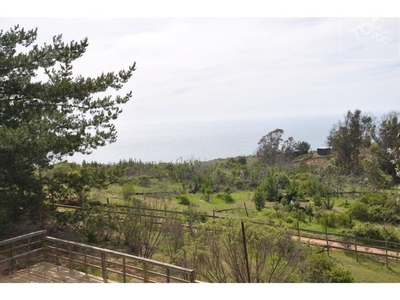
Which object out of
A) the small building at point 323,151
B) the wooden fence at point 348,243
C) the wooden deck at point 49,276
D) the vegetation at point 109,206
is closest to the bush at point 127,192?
the vegetation at point 109,206

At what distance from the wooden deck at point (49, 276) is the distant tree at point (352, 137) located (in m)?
19.2

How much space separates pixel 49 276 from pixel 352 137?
20.2 metres

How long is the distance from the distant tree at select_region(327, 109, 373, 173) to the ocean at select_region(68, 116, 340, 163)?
135 centimetres

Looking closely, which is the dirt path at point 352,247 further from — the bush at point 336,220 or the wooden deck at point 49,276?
the wooden deck at point 49,276

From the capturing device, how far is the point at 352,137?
73.3ft

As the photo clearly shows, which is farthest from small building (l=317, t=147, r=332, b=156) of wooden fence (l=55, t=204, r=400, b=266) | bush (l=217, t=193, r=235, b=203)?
wooden fence (l=55, t=204, r=400, b=266)

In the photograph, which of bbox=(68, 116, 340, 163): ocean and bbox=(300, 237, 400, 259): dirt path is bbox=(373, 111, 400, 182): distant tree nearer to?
bbox=(68, 116, 340, 163): ocean

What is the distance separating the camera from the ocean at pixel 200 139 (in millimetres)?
11836

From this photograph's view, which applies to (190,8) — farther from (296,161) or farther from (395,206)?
(296,161)

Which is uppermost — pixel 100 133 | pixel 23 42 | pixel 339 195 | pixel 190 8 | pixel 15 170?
pixel 23 42

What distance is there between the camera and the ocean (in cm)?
1184

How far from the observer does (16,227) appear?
26.2 ft
